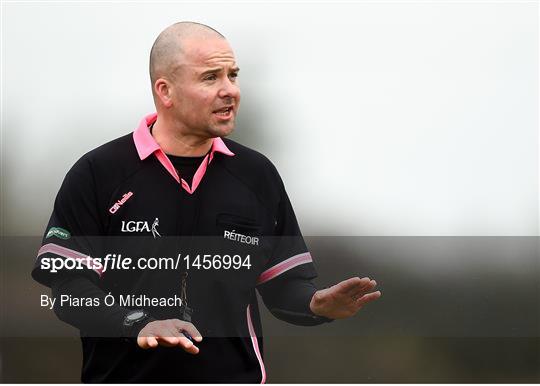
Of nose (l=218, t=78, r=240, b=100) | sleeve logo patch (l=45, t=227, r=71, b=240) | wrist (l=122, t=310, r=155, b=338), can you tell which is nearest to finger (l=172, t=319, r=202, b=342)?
wrist (l=122, t=310, r=155, b=338)

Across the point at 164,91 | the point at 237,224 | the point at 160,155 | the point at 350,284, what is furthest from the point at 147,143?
the point at 350,284

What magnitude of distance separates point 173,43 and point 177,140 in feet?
1.11

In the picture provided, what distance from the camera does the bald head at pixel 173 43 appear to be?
3326mm

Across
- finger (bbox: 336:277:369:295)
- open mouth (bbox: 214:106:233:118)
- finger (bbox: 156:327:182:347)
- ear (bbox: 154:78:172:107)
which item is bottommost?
finger (bbox: 156:327:182:347)

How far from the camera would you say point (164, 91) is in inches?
133

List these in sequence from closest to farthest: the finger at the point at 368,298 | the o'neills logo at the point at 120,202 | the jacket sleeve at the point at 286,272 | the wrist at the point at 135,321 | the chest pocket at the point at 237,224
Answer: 1. the wrist at the point at 135,321
2. the finger at the point at 368,298
3. the o'neills logo at the point at 120,202
4. the chest pocket at the point at 237,224
5. the jacket sleeve at the point at 286,272

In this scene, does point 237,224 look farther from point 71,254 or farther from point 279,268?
point 71,254

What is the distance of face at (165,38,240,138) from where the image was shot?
3.31 m

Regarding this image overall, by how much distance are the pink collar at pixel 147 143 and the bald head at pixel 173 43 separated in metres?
0.20

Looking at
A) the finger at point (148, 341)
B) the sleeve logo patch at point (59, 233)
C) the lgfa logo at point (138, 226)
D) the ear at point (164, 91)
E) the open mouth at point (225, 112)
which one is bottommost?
the finger at point (148, 341)

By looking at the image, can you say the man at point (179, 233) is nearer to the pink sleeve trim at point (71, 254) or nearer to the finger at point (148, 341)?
the pink sleeve trim at point (71, 254)

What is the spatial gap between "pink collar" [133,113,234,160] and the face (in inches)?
5.6

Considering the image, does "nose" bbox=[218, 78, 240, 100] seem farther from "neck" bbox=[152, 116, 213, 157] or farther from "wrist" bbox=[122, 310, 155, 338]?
"wrist" bbox=[122, 310, 155, 338]

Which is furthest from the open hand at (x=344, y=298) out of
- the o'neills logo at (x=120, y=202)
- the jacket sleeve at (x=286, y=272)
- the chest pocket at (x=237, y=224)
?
the o'neills logo at (x=120, y=202)
